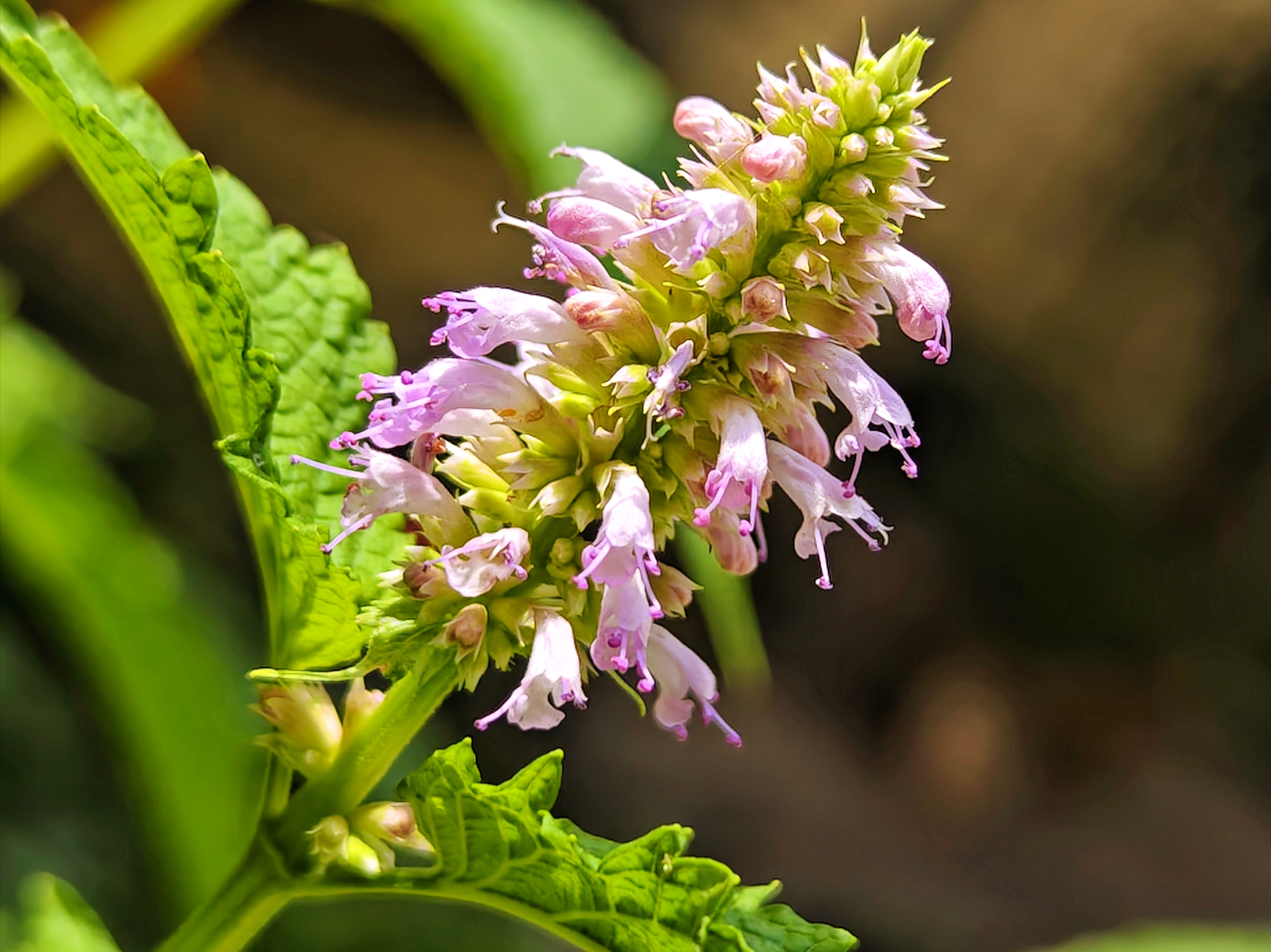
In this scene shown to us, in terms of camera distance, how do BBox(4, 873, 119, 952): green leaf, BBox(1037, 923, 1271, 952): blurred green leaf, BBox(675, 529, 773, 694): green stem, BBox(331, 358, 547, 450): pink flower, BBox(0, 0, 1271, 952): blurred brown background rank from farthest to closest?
BBox(0, 0, 1271, 952): blurred brown background
BBox(1037, 923, 1271, 952): blurred green leaf
BBox(675, 529, 773, 694): green stem
BBox(4, 873, 119, 952): green leaf
BBox(331, 358, 547, 450): pink flower

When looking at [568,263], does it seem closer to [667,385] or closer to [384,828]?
[667,385]

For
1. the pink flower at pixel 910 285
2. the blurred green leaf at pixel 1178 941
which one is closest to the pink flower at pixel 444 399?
the pink flower at pixel 910 285

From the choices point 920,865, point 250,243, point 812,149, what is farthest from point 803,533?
point 920,865

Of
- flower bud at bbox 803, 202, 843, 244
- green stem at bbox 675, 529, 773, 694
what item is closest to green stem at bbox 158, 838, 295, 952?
flower bud at bbox 803, 202, 843, 244

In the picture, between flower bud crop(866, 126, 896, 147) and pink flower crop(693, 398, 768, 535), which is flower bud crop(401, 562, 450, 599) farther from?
flower bud crop(866, 126, 896, 147)

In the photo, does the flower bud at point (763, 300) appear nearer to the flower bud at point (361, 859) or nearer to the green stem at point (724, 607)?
the flower bud at point (361, 859)

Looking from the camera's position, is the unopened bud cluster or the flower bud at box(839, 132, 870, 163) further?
the unopened bud cluster

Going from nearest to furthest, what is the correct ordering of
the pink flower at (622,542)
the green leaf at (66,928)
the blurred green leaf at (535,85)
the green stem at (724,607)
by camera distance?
the pink flower at (622,542) → the green leaf at (66,928) → the blurred green leaf at (535,85) → the green stem at (724,607)

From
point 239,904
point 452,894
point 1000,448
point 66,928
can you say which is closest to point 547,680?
point 452,894
